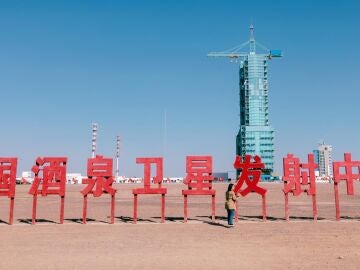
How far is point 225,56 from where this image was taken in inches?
6649

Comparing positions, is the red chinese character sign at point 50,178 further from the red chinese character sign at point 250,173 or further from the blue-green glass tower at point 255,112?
the blue-green glass tower at point 255,112

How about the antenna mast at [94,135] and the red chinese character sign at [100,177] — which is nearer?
the red chinese character sign at [100,177]

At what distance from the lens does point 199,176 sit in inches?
738

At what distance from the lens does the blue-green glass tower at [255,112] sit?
14188cm

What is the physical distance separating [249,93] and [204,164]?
13184cm

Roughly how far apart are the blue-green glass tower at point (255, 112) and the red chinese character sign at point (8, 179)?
405ft

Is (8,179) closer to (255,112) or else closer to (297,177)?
(297,177)

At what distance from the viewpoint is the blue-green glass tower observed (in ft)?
465

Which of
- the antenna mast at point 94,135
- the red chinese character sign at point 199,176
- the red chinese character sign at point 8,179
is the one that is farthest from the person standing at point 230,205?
the antenna mast at point 94,135

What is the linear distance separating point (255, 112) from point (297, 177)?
128378 mm

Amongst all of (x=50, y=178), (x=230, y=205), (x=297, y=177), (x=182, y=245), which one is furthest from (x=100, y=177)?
(x=297, y=177)

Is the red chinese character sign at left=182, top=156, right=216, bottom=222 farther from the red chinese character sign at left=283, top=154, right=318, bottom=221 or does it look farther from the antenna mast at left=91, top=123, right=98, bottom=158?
the antenna mast at left=91, top=123, right=98, bottom=158

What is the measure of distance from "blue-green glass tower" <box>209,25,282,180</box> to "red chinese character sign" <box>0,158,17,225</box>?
12353 cm

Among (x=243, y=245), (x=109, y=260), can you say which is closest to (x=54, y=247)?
(x=109, y=260)
